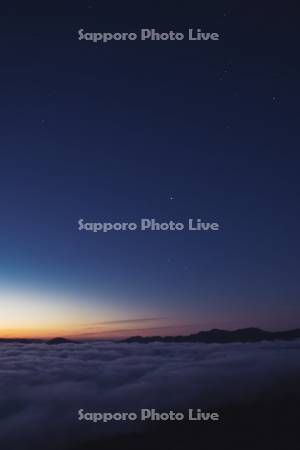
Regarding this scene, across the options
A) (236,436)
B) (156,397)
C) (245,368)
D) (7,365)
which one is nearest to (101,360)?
(156,397)

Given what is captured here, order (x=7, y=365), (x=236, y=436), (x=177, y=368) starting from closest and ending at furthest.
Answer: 1. (x=177, y=368)
2. (x=236, y=436)
3. (x=7, y=365)

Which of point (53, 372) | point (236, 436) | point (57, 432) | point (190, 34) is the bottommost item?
point (236, 436)

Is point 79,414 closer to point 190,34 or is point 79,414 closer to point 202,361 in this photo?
point 202,361

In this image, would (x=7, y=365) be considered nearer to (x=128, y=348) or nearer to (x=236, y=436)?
(x=128, y=348)

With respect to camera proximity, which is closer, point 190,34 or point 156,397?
point 190,34

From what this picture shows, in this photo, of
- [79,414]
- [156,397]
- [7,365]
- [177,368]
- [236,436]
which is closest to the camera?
[79,414]

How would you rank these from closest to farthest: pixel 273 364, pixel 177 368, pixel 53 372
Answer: pixel 177 368 < pixel 273 364 < pixel 53 372

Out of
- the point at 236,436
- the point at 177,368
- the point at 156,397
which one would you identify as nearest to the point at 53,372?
the point at 177,368

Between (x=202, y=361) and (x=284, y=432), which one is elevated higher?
(x=202, y=361)

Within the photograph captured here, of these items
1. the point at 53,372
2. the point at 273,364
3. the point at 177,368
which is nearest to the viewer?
the point at 177,368
